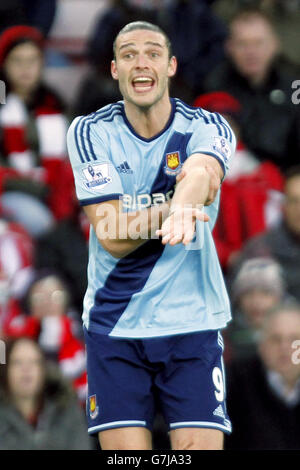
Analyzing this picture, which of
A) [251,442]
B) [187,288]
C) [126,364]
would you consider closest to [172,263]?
[187,288]

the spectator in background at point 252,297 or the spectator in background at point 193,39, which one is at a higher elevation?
the spectator in background at point 193,39

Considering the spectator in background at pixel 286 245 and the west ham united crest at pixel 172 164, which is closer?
the west ham united crest at pixel 172 164

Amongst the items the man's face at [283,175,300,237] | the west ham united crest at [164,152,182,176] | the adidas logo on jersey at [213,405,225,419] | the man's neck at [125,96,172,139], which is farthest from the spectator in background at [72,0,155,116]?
the adidas logo on jersey at [213,405,225,419]

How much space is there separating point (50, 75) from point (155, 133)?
16.8 ft

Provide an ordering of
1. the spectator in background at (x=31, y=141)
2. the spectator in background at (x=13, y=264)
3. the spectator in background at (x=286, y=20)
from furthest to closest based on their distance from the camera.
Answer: the spectator in background at (x=286, y=20) < the spectator in background at (x=31, y=141) < the spectator in background at (x=13, y=264)

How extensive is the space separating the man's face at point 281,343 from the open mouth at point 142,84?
2.68m

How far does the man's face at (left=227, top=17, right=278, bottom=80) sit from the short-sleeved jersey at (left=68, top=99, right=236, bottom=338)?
4.23m

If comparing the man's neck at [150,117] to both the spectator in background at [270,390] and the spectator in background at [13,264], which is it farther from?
the spectator in background at [13,264]

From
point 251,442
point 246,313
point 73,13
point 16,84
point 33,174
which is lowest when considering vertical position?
point 251,442

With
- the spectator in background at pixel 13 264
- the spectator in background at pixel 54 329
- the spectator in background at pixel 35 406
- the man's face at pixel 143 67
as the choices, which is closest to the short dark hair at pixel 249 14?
the spectator in background at pixel 13 264

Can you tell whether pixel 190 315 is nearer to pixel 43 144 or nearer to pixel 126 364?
pixel 126 364

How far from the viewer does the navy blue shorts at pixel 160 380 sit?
16.4 feet

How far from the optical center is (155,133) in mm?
5094

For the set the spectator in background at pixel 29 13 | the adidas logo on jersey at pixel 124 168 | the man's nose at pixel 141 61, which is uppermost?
the spectator in background at pixel 29 13
